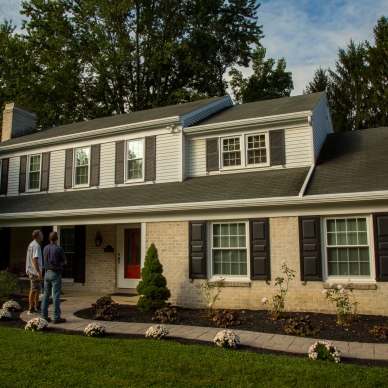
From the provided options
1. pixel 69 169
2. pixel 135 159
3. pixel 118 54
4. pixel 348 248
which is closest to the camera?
pixel 348 248

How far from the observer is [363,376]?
4.96 metres

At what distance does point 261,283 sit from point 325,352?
4212mm

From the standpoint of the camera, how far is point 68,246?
584 inches

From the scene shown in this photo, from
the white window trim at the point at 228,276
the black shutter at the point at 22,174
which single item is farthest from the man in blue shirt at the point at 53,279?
the black shutter at the point at 22,174

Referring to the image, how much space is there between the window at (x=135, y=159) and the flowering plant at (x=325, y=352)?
30.7ft

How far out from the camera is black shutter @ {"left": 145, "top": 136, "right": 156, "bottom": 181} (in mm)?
13734

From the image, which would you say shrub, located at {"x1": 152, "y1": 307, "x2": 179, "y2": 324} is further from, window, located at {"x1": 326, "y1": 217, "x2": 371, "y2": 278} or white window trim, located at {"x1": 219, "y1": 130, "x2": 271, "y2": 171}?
white window trim, located at {"x1": 219, "y1": 130, "x2": 271, "y2": 171}

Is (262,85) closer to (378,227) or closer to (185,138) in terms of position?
(185,138)

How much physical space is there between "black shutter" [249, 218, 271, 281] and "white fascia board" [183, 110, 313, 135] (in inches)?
142

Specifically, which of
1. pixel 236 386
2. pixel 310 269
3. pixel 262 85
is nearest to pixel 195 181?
pixel 310 269

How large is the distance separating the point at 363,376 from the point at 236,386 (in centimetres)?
155

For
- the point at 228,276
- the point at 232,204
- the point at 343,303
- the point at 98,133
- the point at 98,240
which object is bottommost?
the point at 343,303

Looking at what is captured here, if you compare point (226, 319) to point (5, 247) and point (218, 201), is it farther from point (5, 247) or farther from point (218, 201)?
point (5, 247)

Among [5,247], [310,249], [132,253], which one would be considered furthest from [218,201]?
[5,247]
